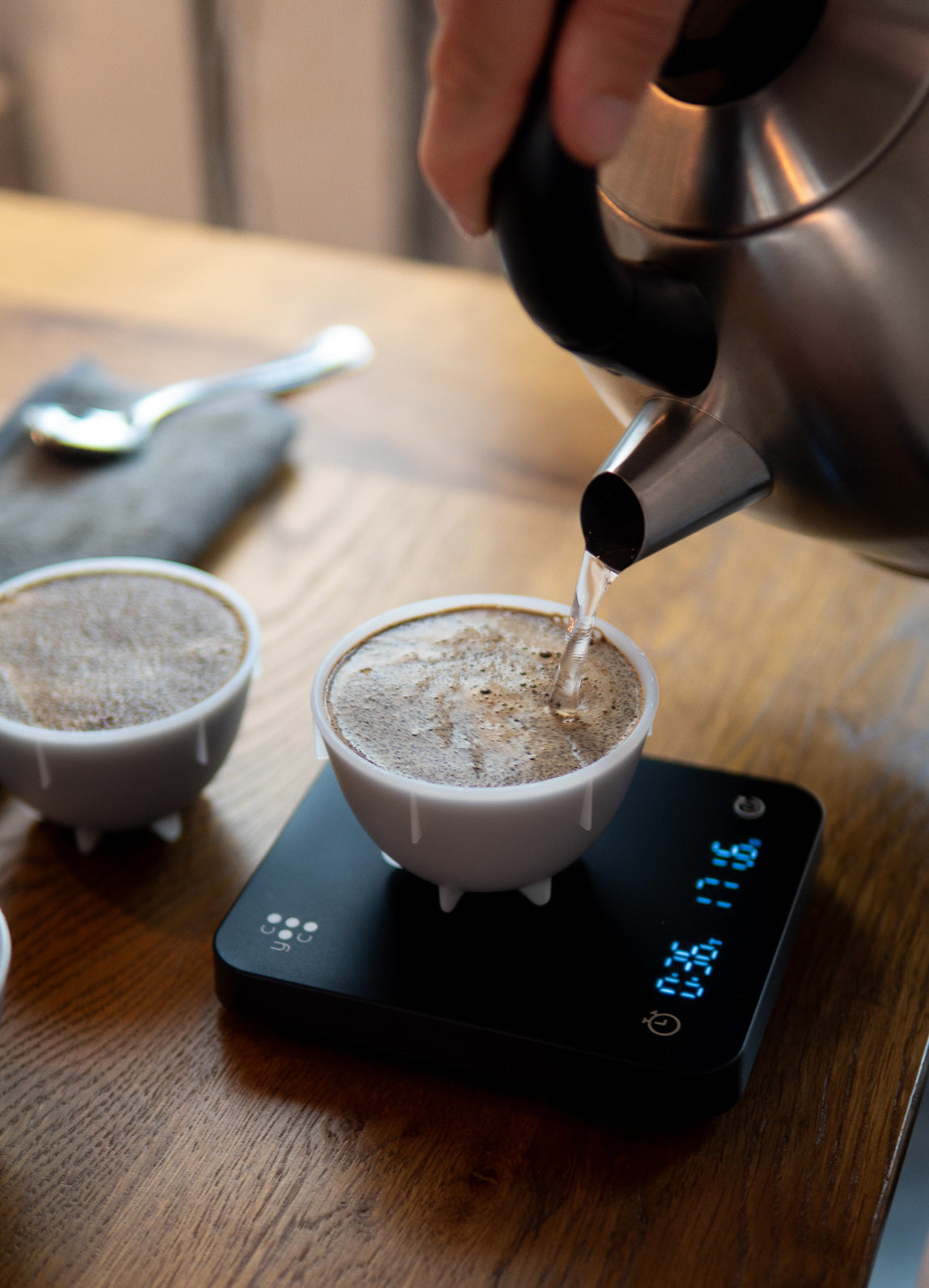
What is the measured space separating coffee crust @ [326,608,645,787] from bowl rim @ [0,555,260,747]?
0.06 m

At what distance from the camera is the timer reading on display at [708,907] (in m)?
0.50

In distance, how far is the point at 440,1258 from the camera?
17.0 inches

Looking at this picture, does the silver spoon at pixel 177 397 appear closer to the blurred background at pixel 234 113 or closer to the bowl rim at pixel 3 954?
the bowl rim at pixel 3 954

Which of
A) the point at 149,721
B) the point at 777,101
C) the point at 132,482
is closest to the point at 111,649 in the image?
the point at 149,721

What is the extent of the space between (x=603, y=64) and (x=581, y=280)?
2.4 inches

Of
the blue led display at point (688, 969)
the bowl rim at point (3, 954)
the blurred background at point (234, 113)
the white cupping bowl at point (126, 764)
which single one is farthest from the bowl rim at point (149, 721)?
the blurred background at point (234, 113)

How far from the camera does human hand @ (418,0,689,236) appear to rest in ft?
1.17

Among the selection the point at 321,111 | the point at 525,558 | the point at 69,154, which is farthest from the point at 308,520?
the point at 69,154

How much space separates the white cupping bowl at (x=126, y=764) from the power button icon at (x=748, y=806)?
230mm

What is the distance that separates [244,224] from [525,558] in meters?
1.89

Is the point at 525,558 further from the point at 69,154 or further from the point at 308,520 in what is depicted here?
the point at 69,154

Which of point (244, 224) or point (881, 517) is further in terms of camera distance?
point (244, 224)

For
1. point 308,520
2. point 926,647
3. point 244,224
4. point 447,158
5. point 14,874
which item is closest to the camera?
point 447,158

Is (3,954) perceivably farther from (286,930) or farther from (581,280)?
(581,280)
